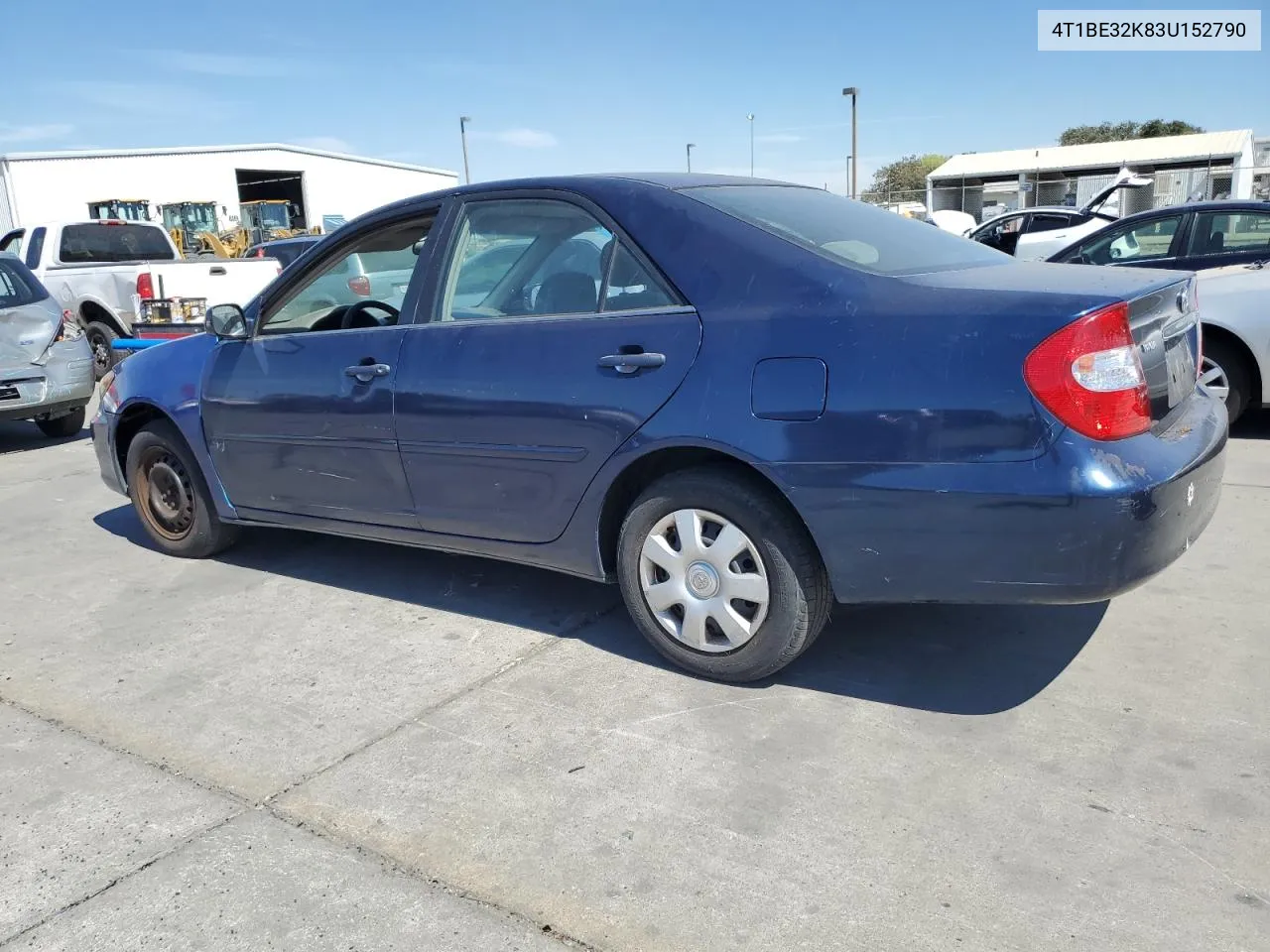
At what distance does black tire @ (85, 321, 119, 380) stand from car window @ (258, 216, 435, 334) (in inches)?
336

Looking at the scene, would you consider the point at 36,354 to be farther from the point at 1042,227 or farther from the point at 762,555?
the point at 1042,227

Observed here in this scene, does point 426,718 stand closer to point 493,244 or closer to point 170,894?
point 170,894

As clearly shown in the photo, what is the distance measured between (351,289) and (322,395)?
0.61m

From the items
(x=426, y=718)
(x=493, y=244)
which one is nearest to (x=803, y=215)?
(x=493, y=244)

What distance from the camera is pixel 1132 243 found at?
7742 millimetres

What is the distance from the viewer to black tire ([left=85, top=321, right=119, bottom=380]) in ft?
38.7

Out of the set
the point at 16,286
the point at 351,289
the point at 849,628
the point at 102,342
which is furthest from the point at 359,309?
the point at 102,342

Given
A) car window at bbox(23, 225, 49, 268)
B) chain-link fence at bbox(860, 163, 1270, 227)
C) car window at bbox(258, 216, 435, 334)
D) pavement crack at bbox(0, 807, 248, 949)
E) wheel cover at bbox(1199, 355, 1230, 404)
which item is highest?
chain-link fence at bbox(860, 163, 1270, 227)

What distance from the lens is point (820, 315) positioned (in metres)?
2.99

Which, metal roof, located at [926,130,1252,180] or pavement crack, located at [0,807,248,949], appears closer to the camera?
pavement crack, located at [0,807,248,949]

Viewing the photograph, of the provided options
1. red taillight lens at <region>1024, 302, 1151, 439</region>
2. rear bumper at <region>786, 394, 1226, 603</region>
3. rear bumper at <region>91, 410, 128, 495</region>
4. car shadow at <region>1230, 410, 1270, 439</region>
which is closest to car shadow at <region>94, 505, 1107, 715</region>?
rear bumper at <region>786, 394, 1226, 603</region>

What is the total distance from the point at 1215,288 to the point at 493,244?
489 cm

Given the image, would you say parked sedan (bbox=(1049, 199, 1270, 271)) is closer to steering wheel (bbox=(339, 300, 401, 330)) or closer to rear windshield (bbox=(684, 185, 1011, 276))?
rear windshield (bbox=(684, 185, 1011, 276))

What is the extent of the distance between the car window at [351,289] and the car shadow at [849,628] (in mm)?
1202
